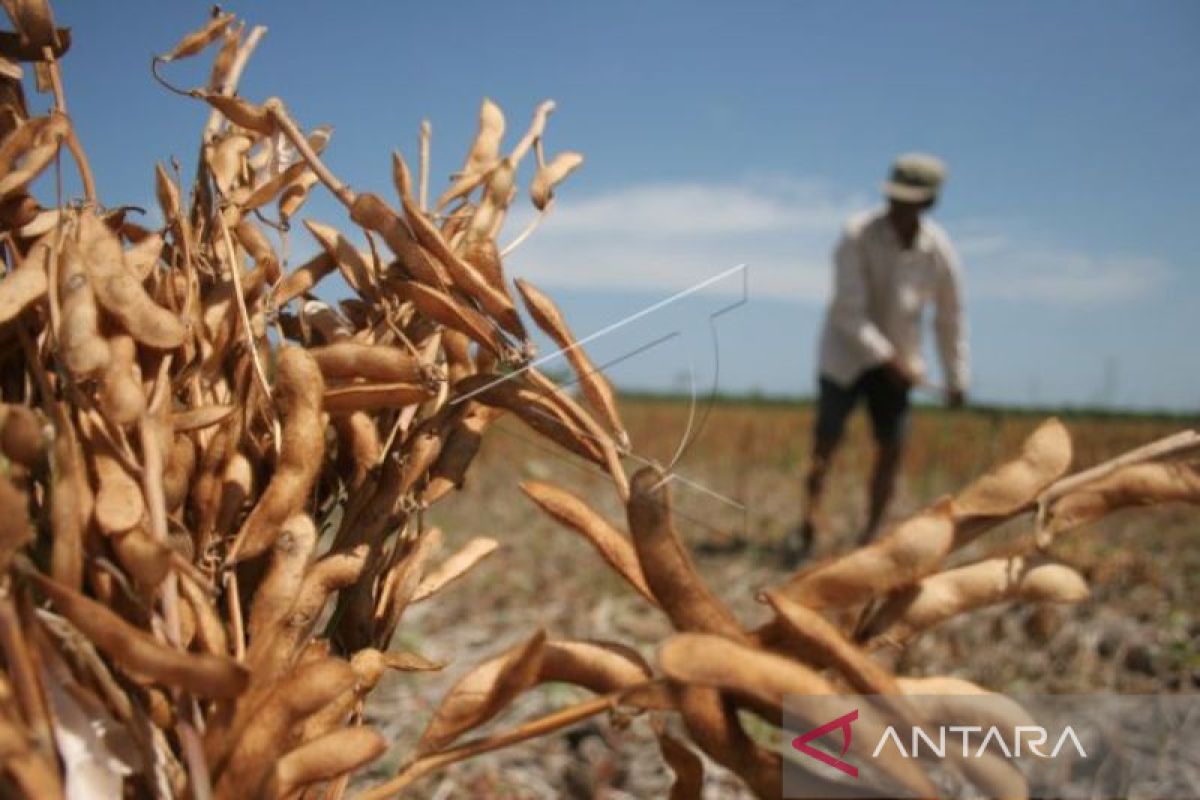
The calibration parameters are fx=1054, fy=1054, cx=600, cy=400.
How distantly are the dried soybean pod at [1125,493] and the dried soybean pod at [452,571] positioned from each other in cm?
40

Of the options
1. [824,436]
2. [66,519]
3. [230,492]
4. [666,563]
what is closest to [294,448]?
[230,492]

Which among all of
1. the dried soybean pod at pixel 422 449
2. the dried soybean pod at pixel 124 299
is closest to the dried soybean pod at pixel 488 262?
the dried soybean pod at pixel 422 449

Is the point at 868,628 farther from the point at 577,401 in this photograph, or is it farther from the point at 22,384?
the point at 22,384

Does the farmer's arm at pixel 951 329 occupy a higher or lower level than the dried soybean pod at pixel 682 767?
lower

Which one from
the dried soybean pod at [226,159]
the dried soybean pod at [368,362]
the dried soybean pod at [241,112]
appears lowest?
the dried soybean pod at [368,362]

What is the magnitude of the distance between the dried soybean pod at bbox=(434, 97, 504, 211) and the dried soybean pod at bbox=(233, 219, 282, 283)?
0.15m

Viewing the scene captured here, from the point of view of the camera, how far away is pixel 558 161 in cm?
95

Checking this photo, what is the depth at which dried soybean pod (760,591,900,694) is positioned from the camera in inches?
22.1

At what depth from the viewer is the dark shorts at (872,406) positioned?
255 inches

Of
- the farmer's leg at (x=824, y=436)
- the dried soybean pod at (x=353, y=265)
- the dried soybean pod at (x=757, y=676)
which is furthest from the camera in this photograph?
the farmer's leg at (x=824, y=436)

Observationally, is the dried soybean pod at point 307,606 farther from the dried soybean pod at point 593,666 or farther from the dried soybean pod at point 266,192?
the dried soybean pod at point 266,192

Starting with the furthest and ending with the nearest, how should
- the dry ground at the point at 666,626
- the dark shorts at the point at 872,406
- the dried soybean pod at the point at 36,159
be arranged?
the dark shorts at the point at 872,406 < the dry ground at the point at 666,626 < the dried soybean pod at the point at 36,159

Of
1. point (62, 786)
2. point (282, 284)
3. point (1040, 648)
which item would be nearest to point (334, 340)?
point (282, 284)

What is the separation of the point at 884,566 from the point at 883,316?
20.3 feet
